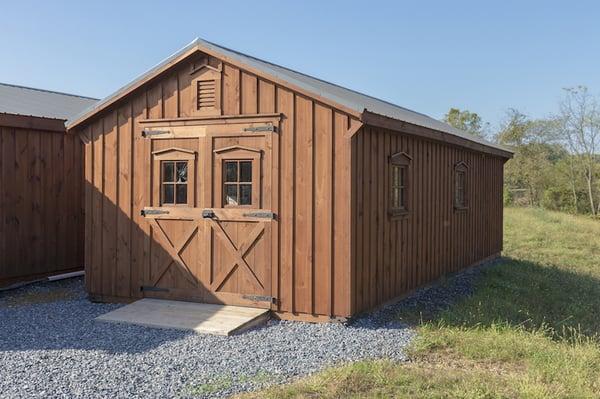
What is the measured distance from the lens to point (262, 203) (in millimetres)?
6527

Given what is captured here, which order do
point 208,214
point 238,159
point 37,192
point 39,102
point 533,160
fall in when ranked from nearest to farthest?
point 238,159, point 208,214, point 37,192, point 39,102, point 533,160

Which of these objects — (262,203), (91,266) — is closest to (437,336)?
(262,203)

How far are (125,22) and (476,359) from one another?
864cm

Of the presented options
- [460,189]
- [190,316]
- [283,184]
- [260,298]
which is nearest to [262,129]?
[283,184]

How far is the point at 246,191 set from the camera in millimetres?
6637

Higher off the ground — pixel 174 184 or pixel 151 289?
pixel 174 184

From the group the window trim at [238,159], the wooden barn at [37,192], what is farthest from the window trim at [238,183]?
the wooden barn at [37,192]

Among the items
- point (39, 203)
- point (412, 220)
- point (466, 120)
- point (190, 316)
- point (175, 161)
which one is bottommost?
point (190, 316)

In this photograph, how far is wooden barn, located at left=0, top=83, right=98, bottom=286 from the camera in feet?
28.0

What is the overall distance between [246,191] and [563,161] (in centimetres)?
2721

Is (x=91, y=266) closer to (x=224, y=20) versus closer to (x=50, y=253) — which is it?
(x=50, y=253)

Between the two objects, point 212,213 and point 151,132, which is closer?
point 212,213

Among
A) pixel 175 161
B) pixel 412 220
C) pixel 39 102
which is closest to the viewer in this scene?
pixel 175 161

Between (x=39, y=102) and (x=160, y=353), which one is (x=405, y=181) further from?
(x=39, y=102)
